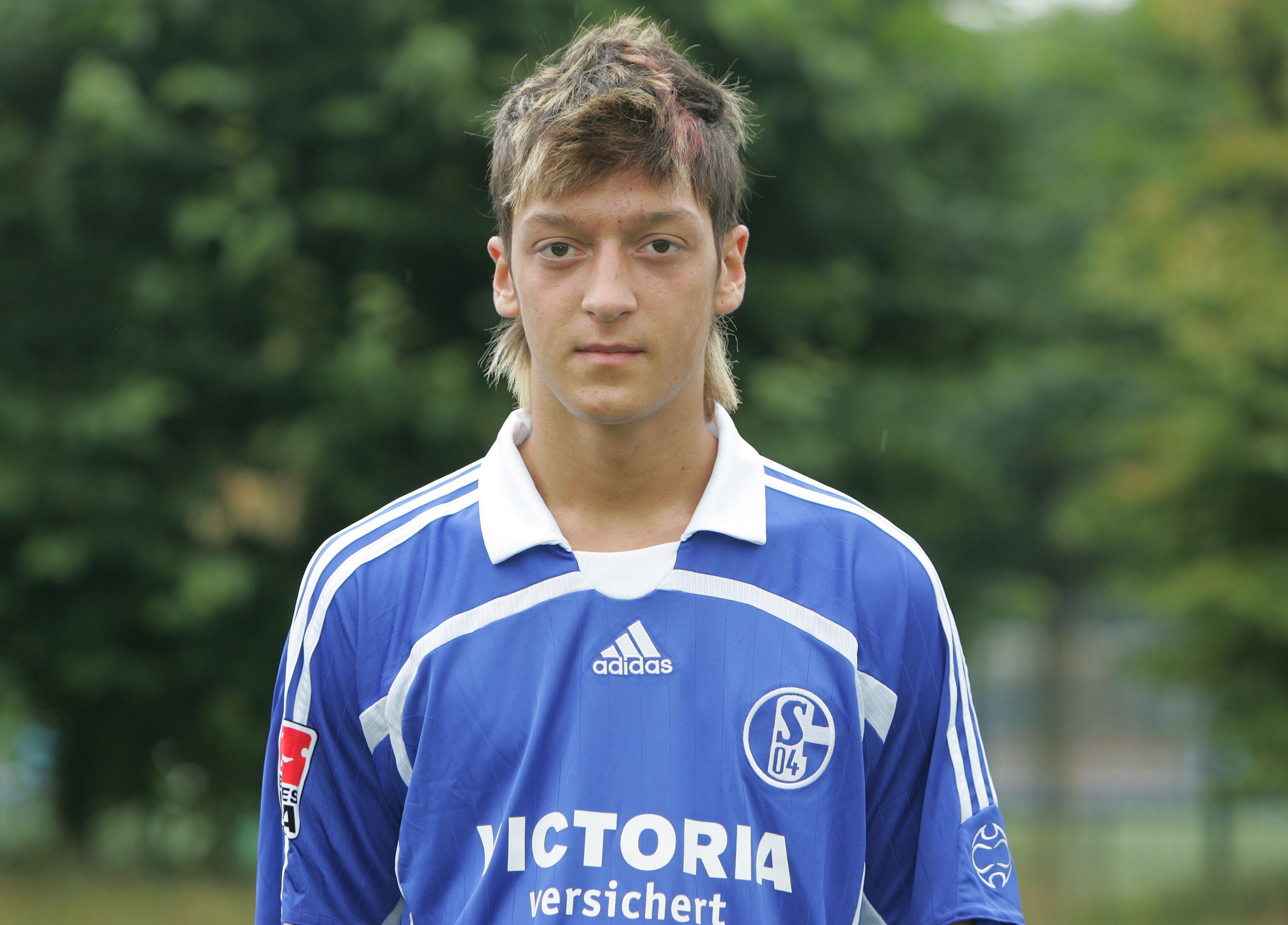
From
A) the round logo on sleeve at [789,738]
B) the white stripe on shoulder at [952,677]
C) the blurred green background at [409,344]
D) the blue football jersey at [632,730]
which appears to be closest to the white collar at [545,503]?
the blue football jersey at [632,730]

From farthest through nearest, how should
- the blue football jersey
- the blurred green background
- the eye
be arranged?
the blurred green background → the eye → the blue football jersey

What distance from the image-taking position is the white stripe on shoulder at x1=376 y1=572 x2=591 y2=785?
2.06m

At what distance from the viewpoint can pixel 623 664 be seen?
2025mm

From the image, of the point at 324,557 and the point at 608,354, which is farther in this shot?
the point at 324,557

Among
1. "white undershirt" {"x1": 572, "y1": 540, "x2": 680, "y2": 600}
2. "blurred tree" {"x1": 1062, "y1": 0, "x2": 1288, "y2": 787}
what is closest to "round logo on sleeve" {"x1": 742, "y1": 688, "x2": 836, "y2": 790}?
"white undershirt" {"x1": 572, "y1": 540, "x2": 680, "y2": 600}

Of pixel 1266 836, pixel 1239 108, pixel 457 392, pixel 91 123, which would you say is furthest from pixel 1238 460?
pixel 91 123

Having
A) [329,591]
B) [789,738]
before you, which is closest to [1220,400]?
[789,738]

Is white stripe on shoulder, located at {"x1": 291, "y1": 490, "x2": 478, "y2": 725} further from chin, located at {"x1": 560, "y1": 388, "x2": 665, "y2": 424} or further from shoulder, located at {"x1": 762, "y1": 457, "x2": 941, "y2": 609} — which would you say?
shoulder, located at {"x1": 762, "y1": 457, "x2": 941, "y2": 609}

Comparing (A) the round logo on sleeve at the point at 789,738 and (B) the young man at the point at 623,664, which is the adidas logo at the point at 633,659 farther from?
(A) the round logo on sleeve at the point at 789,738

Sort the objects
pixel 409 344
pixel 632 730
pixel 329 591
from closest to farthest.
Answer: pixel 632 730 → pixel 329 591 → pixel 409 344

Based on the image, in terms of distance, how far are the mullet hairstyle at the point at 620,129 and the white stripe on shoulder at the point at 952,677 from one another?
35 cm

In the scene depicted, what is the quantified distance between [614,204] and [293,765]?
0.97 metres

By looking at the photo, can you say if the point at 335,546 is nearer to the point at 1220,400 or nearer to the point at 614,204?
the point at 614,204

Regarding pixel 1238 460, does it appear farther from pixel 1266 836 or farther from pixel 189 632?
pixel 189 632
